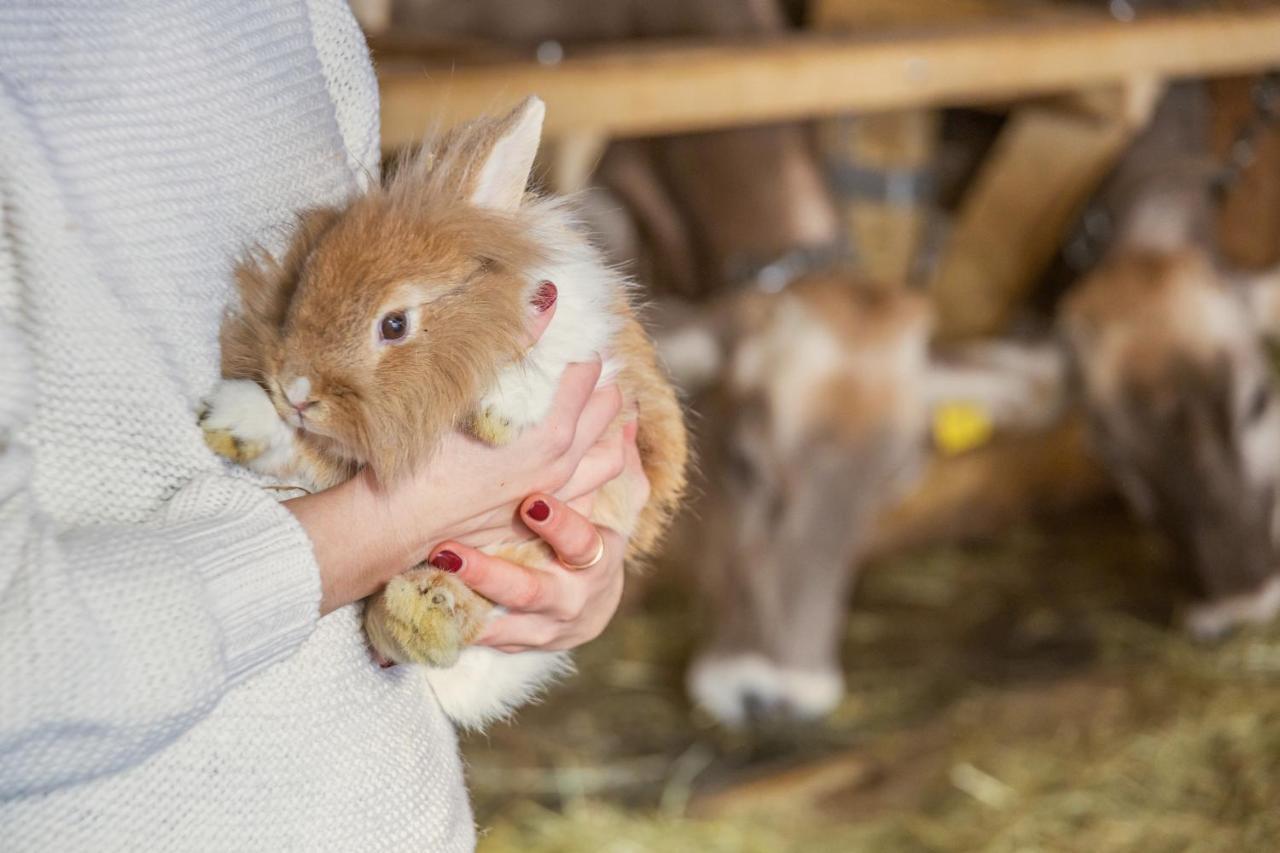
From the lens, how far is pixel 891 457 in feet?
10.8

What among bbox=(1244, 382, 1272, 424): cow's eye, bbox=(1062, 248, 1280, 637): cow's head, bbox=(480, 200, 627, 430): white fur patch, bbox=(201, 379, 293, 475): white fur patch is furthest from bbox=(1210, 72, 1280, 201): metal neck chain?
bbox=(201, 379, 293, 475): white fur patch

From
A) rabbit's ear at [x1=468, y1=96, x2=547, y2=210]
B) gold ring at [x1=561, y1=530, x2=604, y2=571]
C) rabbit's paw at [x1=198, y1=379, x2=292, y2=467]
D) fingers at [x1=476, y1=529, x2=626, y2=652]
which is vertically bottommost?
fingers at [x1=476, y1=529, x2=626, y2=652]

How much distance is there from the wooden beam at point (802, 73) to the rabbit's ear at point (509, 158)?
120 cm

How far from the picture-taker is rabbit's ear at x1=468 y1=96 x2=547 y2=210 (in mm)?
1283

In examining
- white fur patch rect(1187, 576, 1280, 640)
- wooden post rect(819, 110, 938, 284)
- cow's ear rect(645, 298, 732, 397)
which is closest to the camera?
cow's ear rect(645, 298, 732, 397)

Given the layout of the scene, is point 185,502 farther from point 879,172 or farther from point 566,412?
point 879,172

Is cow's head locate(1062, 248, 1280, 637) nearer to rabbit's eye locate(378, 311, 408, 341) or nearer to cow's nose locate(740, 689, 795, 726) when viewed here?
cow's nose locate(740, 689, 795, 726)

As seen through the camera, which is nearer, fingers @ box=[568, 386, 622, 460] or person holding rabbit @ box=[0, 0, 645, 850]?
person holding rabbit @ box=[0, 0, 645, 850]

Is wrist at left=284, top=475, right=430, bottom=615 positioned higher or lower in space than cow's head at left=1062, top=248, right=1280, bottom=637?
higher

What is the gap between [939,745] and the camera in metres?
3.39

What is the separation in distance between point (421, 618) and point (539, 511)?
162 millimetres

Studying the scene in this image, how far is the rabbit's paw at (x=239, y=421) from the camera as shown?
46.5 inches

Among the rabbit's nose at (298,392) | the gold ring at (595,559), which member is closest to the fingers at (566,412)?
the gold ring at (595,559)

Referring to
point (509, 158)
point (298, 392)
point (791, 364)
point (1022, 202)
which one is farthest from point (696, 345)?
point (298, 392)
